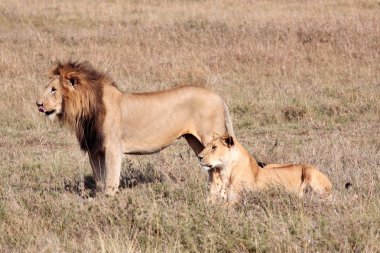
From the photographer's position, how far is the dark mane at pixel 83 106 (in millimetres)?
7188

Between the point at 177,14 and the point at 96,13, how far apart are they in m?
2.35

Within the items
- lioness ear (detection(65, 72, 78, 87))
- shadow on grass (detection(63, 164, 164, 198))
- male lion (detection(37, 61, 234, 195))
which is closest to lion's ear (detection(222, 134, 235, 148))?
male lion (detection(37, 61, 234, 195))

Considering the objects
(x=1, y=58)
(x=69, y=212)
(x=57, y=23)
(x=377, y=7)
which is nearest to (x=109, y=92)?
(x=69, y=212)

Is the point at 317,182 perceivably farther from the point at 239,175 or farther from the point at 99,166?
the point at 99,166

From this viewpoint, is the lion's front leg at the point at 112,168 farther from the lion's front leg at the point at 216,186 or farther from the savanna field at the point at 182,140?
the lion's front leg at the point at 216,186

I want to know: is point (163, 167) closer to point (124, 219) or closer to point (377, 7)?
point (124, 219)

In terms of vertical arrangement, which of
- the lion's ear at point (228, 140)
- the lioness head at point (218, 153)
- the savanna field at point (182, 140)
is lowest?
the savanna field at point (182, 140)

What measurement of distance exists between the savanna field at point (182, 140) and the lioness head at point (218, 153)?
11.5 inches

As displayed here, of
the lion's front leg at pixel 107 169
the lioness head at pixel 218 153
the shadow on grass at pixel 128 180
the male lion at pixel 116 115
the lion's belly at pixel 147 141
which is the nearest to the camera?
the lioness head at pixel 218 153

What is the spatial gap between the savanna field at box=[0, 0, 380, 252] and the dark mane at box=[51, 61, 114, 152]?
0.44 metres

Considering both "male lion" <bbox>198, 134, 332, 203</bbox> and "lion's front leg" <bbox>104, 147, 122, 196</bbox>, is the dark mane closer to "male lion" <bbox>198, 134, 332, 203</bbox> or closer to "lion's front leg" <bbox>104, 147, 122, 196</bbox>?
"lion's front leg" <bbox>104, 147, 122, 196</bbox>

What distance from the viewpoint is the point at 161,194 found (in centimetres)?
640

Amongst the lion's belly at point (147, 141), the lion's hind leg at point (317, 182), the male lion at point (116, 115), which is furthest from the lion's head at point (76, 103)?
the lion's hind leg at point (317, 182)

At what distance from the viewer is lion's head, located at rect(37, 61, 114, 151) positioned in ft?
23.6
